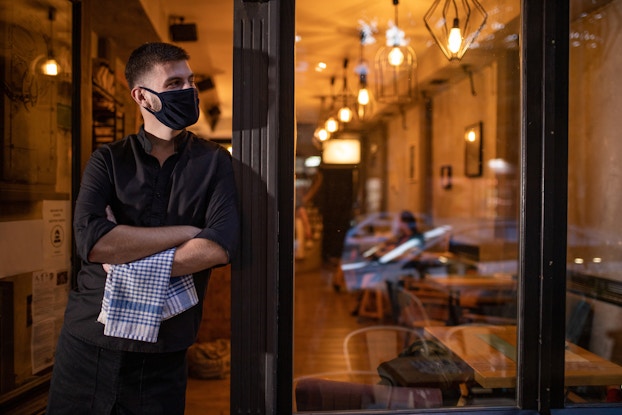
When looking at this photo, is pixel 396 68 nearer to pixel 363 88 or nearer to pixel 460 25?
pixel 363 88

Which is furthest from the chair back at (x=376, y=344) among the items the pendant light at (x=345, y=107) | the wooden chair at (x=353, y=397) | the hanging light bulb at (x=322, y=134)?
the pendant light at (x=345, y=107)

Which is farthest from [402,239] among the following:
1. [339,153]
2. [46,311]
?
[46,311]

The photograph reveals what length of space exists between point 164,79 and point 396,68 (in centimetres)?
513

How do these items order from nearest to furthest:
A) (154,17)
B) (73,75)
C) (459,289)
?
(73,75), (154,17), (459,289)

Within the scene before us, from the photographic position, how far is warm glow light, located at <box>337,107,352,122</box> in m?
6.44

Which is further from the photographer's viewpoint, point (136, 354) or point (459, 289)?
point (459, 289)

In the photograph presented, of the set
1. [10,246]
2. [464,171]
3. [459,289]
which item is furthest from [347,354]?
[464,171]

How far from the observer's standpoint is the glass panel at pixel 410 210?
269 cm

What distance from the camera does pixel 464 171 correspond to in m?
8.17

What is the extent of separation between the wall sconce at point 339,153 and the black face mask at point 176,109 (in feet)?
9.75

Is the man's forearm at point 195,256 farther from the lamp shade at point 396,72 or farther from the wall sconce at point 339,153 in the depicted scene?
the lamp shade at point 396,72

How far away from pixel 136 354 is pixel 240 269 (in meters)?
0.40

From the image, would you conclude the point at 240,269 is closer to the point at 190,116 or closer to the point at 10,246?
the point at 190,116

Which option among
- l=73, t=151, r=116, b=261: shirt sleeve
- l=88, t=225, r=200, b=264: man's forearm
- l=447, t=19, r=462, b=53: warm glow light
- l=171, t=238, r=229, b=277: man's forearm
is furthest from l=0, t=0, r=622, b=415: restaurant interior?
l=73, t=151, r=116, b=261: shirt sleeve
